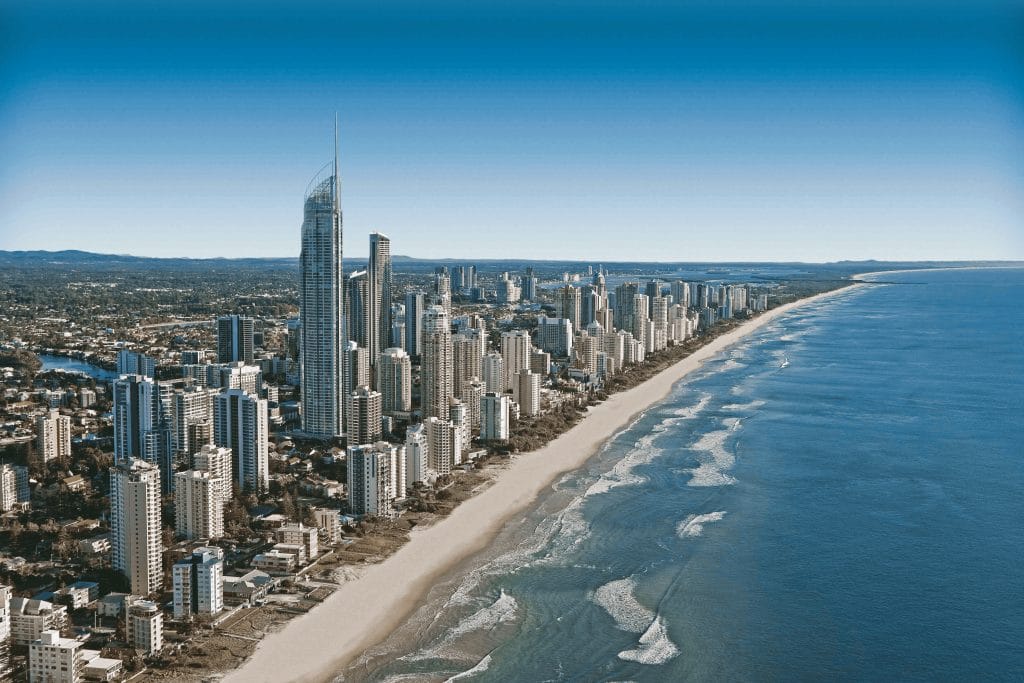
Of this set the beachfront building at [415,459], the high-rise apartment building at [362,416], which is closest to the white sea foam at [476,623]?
the beachfront building at [415,459]

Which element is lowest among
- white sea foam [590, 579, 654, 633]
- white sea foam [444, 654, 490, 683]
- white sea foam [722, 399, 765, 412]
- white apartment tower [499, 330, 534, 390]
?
white sea foam [444, 654, 490, 683]

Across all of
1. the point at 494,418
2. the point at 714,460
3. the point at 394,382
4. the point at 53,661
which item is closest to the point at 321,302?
the point at 394,382

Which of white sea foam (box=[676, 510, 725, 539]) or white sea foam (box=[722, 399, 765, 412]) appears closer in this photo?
white sea foam (box=[676, 510, 725, 539])

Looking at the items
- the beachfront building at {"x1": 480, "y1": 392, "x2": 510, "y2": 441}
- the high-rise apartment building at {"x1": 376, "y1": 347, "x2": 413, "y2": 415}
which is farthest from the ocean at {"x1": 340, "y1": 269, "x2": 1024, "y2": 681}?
the high-rise apartment building at {"x1": 376, "y1": 347, "x2": 413, "y2": 415}

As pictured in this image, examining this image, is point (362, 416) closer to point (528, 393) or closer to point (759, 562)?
point (528, 393)

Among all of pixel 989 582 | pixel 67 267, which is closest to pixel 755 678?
pixel 989 582

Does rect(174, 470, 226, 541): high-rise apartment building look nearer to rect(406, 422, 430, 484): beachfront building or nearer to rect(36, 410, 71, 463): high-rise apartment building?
rect(406, 422, 430, 484): beachfront building
